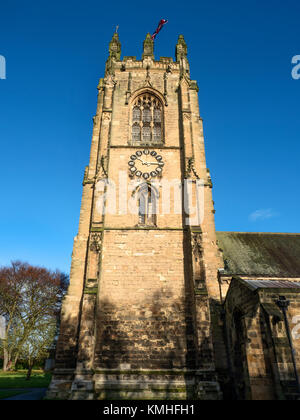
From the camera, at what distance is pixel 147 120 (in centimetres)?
2000

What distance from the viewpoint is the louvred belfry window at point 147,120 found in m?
19.1

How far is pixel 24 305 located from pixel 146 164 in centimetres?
2242

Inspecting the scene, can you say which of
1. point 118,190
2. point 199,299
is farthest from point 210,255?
point 118,190

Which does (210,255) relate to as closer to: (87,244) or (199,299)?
(199,299)

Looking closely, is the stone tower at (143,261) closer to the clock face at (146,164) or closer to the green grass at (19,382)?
the clock face at (146,164)

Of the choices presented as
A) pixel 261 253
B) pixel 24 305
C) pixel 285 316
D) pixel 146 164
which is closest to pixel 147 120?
pixel 146 164

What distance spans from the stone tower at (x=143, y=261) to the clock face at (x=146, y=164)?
0.20 feet

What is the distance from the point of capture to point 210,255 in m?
14.8

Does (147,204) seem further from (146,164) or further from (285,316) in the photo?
(285,316)

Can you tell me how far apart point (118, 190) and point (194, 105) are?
8.72 meters

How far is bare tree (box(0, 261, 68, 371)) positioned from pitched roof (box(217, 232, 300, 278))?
66.9 feet

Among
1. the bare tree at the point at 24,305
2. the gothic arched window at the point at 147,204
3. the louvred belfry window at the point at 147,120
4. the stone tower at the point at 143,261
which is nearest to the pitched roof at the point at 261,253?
the stone tower at the point at 143,261

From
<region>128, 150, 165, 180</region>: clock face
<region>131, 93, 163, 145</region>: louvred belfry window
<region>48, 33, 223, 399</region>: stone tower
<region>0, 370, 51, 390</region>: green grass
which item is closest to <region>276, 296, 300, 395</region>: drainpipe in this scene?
<region>48, 33, 223, 399</region>: stone tower

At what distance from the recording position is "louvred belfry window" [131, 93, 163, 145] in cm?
1906
